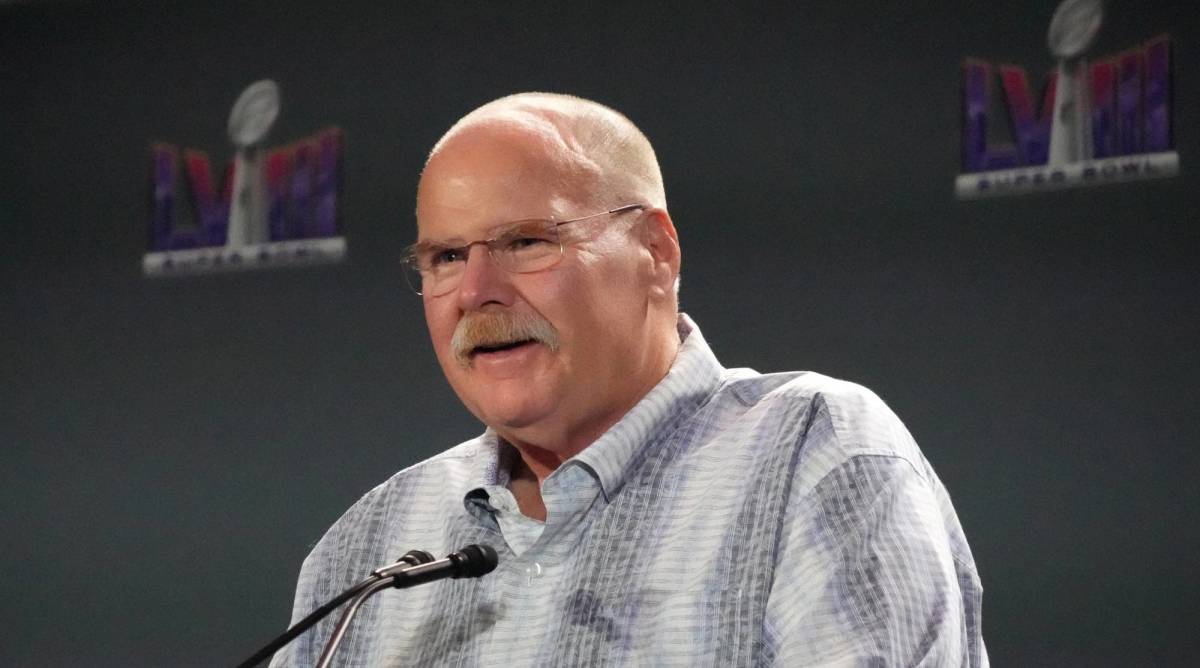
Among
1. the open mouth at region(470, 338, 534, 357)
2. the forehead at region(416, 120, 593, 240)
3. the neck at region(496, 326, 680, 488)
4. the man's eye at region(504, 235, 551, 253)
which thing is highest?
the forehead at region(416, 120, 593, 240)

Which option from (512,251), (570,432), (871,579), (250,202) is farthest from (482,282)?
(250,202)

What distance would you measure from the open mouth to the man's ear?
0.66 ft

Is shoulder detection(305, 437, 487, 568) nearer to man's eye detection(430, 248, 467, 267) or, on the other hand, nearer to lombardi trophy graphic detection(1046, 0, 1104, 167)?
man's eye detection(430, 248, 467, 267)

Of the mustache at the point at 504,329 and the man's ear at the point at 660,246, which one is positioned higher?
the man's ear at the point at 660,246

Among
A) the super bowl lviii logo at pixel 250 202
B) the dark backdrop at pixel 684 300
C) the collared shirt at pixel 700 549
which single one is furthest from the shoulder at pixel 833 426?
the super bowl lviii logo at pixel 250 202

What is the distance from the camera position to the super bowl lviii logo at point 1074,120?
289cm

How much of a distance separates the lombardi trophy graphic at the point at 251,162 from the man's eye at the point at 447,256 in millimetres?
2384

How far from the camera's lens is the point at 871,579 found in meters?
1.21

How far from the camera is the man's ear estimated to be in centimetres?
167

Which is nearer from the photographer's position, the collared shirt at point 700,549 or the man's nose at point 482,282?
the collared shirt at point 700,549

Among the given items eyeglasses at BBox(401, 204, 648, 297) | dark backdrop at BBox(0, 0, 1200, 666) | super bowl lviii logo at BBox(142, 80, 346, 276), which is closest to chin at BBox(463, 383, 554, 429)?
eyeglasses at BBox(401, 204, 648, 297)

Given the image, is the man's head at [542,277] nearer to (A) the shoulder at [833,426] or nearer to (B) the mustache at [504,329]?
(B) the mustache at [504,329]

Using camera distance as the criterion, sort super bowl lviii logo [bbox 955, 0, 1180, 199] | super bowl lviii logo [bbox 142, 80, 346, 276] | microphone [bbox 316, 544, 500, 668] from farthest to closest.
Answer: super bowl lviii logo [bbox 142, 80, 346, 276] → super bowl lviii logo [bbox 955, 0, 1180, 199] → microphone [bbox 316, 544, 500, 668]

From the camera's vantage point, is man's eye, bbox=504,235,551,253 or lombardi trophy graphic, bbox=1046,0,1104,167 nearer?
man's eye, bbox=504,235,551,253
